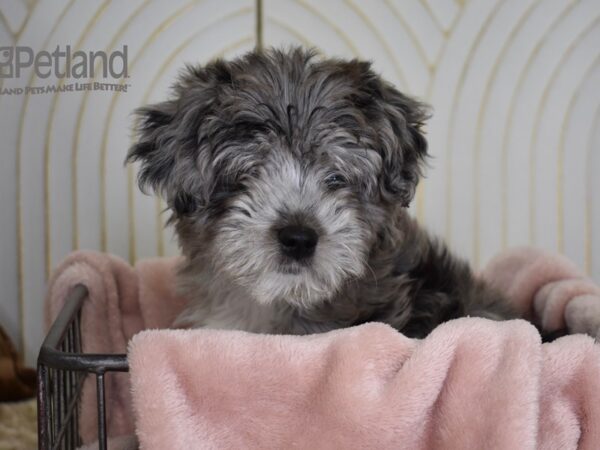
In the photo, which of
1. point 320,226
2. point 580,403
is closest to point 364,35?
point 320,226

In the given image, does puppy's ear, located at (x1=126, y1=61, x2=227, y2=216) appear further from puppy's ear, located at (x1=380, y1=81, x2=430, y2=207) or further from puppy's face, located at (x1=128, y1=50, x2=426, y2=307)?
puppy's ear, located at (x1=380, y1=81, x2=430, y2=207)

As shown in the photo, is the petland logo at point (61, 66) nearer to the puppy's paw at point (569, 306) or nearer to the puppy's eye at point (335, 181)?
the puppy's eye at point (335, 181)

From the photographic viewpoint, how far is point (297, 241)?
241cm

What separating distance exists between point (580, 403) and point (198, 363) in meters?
0.91

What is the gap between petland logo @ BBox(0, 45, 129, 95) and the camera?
3.93 m

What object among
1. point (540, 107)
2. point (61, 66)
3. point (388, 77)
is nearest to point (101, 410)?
point (61, 66)

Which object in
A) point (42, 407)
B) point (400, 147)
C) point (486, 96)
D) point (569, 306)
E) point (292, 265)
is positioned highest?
point (486, 96)

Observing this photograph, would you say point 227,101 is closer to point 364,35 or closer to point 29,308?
point 364,35

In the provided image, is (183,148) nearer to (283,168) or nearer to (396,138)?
(283,168)

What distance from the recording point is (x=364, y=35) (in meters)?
4.02

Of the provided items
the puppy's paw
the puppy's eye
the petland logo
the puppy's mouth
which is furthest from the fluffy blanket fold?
the petland logo

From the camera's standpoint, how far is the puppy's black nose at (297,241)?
2408 mm

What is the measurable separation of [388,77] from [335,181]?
1.56 m

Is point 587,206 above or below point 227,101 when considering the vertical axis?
below
